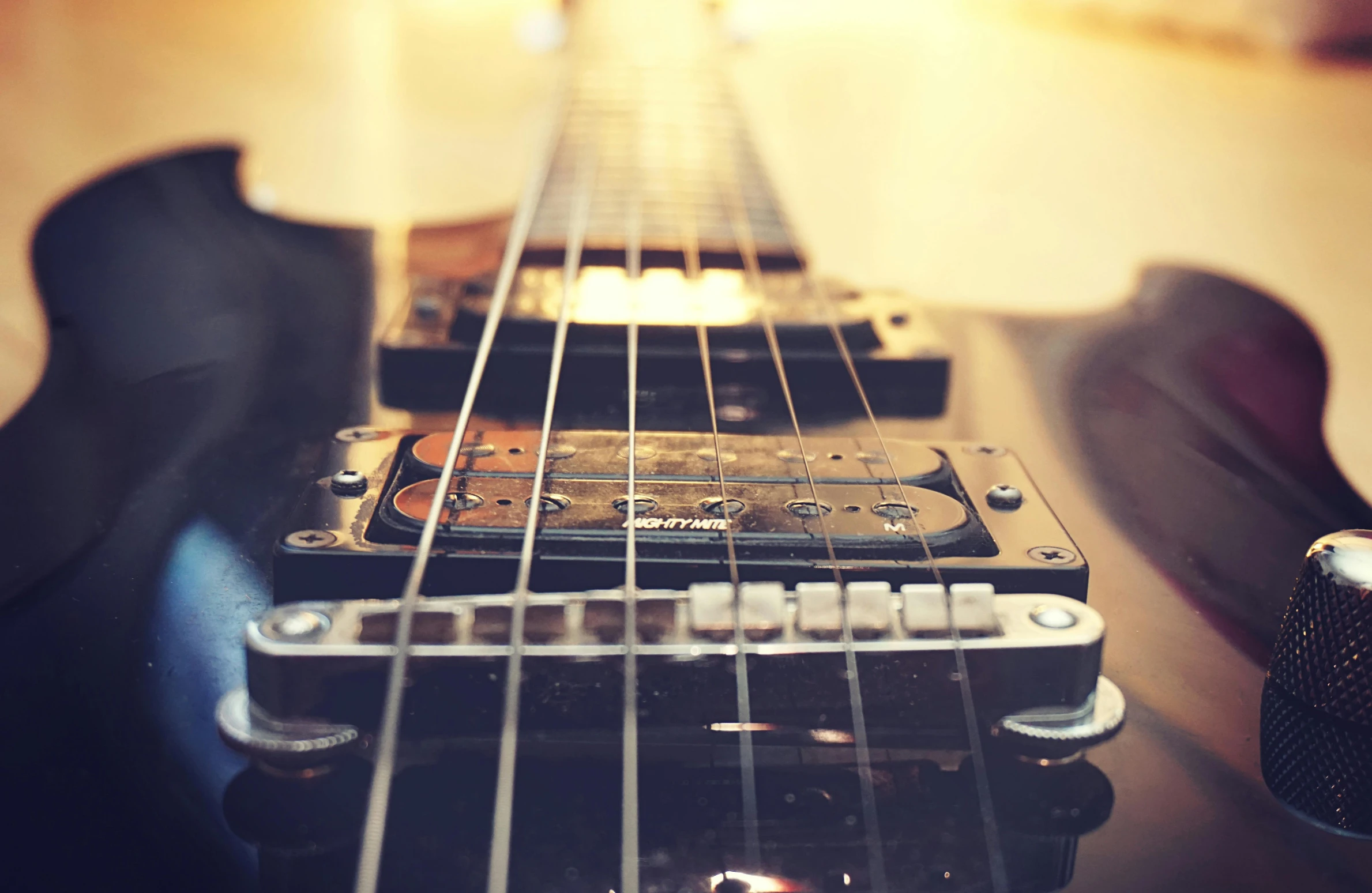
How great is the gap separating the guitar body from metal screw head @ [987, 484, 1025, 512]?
0.10ft

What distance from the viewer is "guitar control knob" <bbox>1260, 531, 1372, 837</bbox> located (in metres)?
0.38

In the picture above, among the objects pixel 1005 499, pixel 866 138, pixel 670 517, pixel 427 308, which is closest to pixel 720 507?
pixel 670 517

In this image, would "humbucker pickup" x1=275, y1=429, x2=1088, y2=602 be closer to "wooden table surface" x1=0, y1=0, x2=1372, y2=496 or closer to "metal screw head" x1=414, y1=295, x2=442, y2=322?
"metal screw head" x1=414, y1=295, x2=442, y2=322

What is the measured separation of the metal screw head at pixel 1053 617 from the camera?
395 mm

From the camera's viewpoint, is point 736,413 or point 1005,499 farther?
point 736,413

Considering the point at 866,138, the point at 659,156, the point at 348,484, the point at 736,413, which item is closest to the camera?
the point at 348,484

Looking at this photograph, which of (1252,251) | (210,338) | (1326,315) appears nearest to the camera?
(210,338)

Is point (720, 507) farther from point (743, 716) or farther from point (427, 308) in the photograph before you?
point (427, 308)

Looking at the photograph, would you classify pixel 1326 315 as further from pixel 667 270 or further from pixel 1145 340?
pixel 667 270

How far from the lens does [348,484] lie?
1.58 ft

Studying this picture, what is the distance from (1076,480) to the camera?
602mm

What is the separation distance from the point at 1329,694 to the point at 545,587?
0.28 meters

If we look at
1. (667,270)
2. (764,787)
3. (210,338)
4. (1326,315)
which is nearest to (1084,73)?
(1326,315)

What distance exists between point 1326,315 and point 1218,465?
37cm
